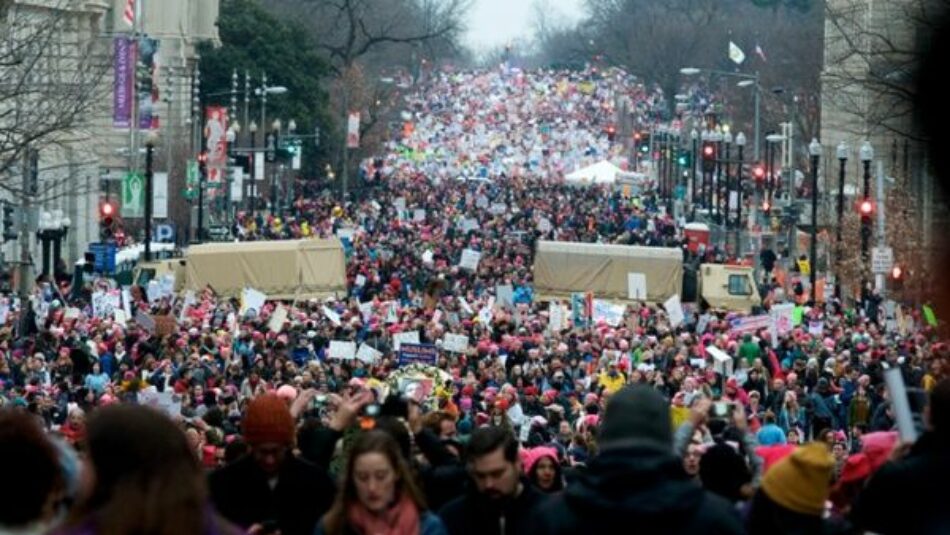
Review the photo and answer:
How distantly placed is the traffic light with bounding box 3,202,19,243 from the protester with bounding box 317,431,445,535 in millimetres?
38330

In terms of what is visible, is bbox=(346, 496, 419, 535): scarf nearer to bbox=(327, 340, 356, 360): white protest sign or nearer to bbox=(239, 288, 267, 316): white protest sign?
bbox=(327, 340, 356, 360): white protest sign

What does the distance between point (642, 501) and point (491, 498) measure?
2.83m

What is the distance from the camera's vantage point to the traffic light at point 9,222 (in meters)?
48.5

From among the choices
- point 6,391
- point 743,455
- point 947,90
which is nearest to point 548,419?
point 6,391

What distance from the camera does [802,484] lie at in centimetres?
991

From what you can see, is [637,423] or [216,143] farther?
[216,143]

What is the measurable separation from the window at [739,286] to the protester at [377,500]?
136 feet

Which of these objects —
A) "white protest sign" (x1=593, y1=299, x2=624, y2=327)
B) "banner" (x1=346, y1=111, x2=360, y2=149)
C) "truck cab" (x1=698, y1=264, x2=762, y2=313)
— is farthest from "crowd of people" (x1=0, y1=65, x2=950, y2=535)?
"banner" (x1=346, y1=111, x2=360, y2=149)

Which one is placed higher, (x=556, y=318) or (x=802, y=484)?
(x=802, y=484)

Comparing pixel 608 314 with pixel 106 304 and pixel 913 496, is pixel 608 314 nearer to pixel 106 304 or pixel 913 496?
pixel 106 304

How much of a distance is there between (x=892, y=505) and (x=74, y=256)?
211 feet

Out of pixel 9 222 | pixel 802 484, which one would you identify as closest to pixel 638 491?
pixel 802 484

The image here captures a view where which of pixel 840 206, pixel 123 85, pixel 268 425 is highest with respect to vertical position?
pixel 123 85

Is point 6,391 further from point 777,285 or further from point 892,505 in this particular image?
point 777,285
